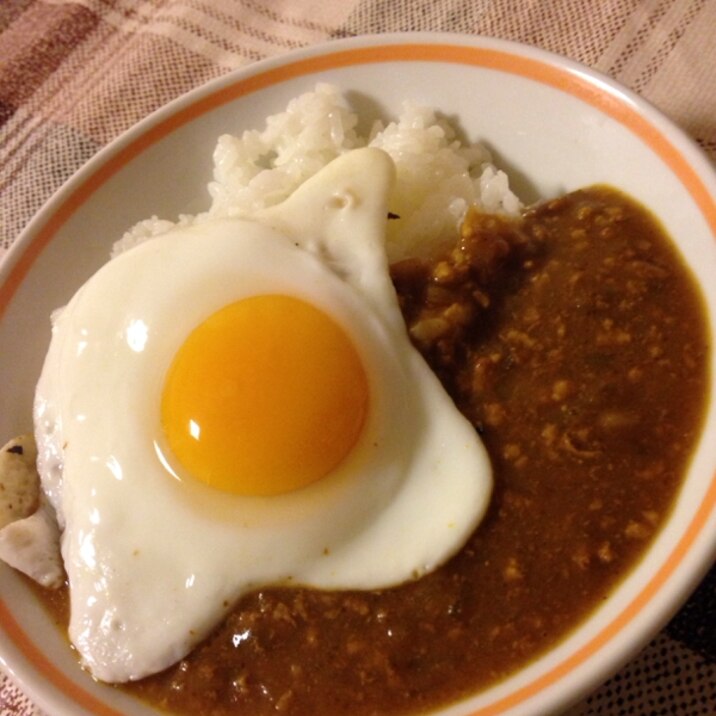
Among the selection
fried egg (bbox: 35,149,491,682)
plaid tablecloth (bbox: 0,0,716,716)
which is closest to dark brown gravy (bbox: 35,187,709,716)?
fried egg (bbox: 35,149,491,682)

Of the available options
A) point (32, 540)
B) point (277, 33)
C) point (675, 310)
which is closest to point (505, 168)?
point (675, 310)

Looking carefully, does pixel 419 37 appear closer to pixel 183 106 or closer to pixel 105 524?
pixel 183 106

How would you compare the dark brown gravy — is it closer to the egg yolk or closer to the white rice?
the egg yolk

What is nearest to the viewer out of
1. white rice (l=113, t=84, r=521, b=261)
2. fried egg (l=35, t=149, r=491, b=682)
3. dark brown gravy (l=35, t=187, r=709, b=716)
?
dark brown gravy (l=35, t=187, r=709, b=716)

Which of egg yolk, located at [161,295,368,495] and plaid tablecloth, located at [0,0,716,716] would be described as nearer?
egg yolk, located at [161,295,368,495]

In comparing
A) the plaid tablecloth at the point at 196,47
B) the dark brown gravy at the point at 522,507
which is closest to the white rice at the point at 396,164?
the dark brown gravy at the point at 522,507

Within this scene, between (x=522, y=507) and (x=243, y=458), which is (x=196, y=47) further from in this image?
(x=522, y=507)
